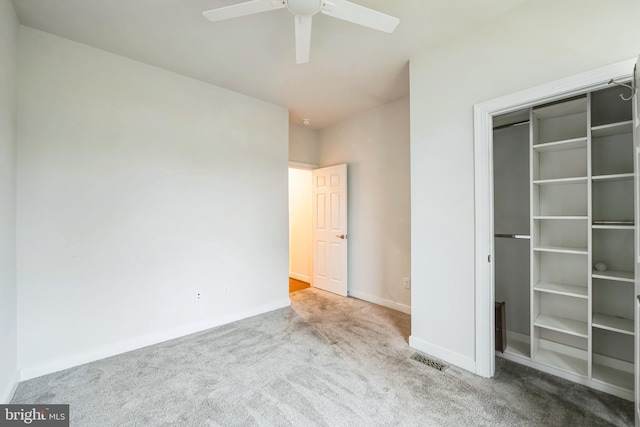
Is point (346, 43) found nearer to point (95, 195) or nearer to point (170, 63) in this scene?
point (170, 63)

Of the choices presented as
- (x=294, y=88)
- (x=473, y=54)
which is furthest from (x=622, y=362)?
(x=294, y=88)

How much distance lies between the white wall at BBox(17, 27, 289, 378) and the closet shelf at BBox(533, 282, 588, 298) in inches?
113

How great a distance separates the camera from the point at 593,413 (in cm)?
172

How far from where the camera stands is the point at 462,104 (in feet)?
7.37

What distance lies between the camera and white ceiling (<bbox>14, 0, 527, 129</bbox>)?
1960 millimetres

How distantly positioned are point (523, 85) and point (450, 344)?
2.08 meters

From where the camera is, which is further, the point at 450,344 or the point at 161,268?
the point at 161,268

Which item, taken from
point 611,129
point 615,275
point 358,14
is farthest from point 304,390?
point 611,129

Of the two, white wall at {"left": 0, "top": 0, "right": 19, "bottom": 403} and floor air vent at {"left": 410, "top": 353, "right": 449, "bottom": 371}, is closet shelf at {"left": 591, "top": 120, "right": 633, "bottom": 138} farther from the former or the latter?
white wall at {"left": 0, "top": 0, "right": 19, "bottom": 403}

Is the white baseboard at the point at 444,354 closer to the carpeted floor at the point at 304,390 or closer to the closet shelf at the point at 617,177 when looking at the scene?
the carpeted floor at the point at 304,390

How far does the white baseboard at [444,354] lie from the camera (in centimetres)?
219

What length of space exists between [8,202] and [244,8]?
82.3 inches

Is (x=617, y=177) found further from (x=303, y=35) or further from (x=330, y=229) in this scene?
(x=330, y=229)

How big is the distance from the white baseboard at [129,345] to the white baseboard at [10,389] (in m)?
0.06
